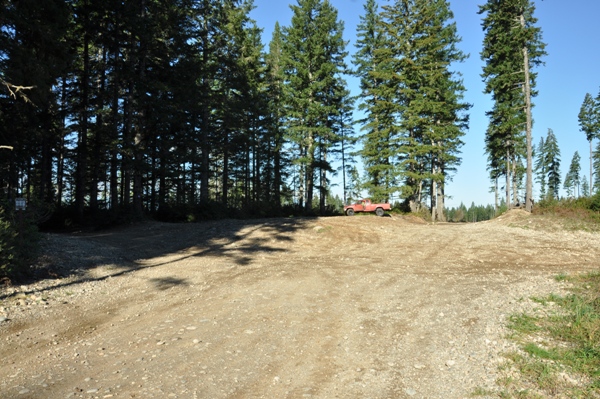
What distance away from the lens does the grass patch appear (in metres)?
3.96

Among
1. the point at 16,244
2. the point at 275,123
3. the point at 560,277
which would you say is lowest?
the point at 560,277

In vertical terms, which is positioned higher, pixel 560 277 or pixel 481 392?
pixel 560 277

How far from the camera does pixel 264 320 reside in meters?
6.49

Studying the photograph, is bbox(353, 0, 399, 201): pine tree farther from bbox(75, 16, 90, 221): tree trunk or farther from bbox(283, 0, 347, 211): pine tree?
bbox(75, 16, 90, 221): tree trunk

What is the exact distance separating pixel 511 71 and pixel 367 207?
17566 mm

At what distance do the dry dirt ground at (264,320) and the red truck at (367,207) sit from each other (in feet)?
44.1

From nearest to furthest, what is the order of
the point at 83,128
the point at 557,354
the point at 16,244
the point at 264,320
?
the point at 557,354 → the point at 264,320 → the point at 16,244 → the point at 83,128

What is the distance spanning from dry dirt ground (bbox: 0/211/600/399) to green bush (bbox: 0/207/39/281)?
53 cm

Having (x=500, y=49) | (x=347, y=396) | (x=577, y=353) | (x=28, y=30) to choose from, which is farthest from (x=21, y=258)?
(x=500, y=49)

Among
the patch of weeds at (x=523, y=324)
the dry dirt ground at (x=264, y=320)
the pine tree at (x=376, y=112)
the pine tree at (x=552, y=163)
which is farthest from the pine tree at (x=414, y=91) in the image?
the pine tree at (x=552, y=163)

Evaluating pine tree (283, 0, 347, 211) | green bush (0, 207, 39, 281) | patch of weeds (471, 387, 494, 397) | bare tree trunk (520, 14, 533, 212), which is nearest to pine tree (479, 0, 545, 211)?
bare tree trunk (520, 14, 533, 212)

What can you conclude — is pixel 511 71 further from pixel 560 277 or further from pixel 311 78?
pixel 560 277

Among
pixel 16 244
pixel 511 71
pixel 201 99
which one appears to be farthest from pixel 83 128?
pixel 511 71

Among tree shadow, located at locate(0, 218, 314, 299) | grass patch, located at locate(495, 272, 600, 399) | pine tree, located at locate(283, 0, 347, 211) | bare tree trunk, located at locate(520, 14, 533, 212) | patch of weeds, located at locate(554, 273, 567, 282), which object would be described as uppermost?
pine tree, located at locate(283, 0, 347, 211)
